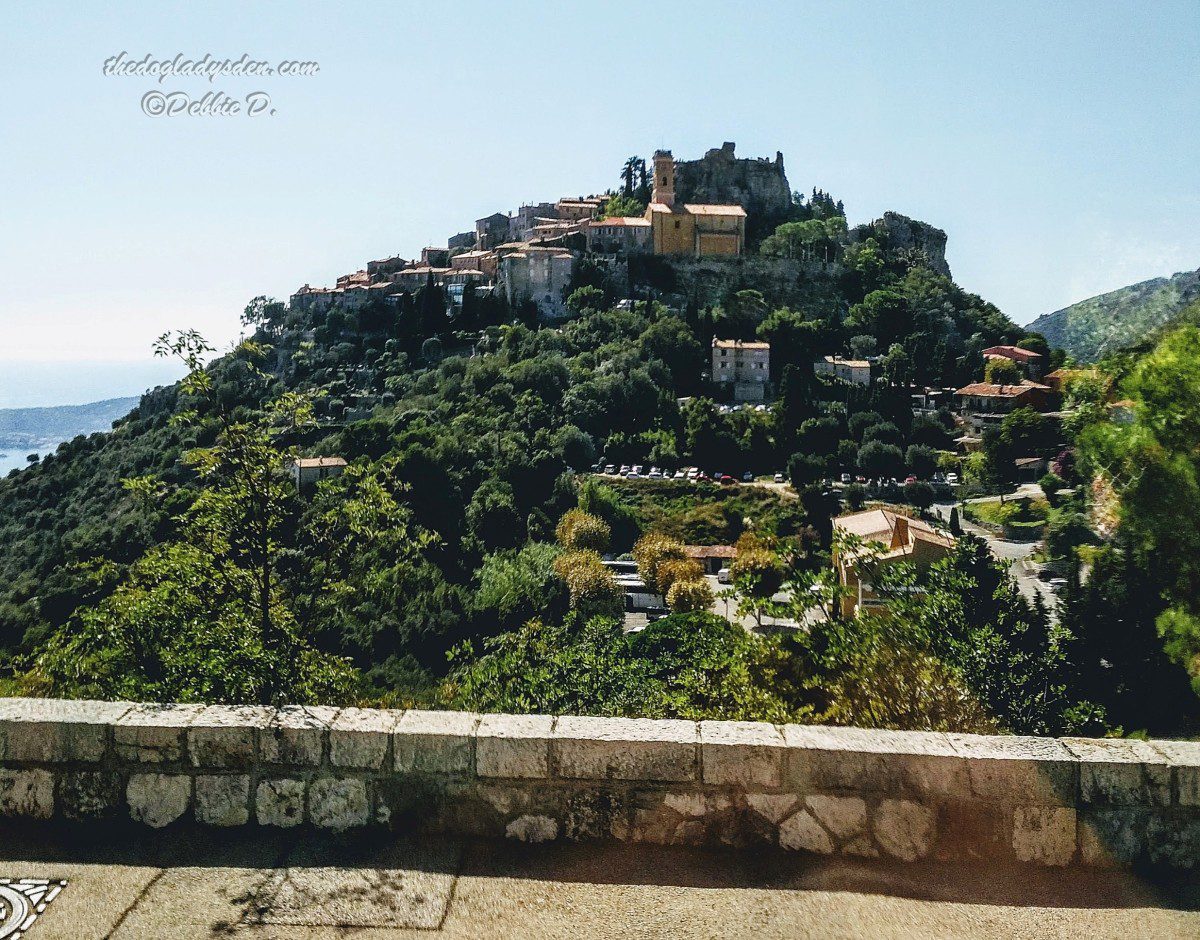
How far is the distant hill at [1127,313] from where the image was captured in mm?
7852

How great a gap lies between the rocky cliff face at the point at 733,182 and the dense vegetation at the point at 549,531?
3306 millimetres

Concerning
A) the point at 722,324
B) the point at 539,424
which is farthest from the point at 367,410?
the point at 722,324

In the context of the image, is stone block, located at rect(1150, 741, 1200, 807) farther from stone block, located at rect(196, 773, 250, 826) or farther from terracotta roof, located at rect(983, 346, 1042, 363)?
terracotta roof, located at rect(983, 346, 1042, 363)

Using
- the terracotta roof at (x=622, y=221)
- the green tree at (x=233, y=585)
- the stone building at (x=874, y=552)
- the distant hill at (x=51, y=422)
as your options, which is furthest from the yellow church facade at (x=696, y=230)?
the distant hill at (x=51, y=422)

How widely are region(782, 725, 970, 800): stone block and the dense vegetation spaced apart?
1954 mm

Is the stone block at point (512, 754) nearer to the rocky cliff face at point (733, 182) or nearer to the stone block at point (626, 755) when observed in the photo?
the stone block at point (626, 755)

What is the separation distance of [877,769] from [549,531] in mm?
40381

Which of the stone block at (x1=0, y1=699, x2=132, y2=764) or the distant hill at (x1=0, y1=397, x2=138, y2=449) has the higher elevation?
the distant hill at (x1=0, y1=397, x2=138, y2=449)

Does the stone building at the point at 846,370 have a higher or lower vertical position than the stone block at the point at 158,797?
higher

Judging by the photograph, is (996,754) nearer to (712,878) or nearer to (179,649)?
(712,878)

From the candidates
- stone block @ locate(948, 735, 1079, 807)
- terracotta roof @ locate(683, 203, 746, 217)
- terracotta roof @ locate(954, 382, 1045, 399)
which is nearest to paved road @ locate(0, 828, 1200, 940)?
stone block @ locate(948, 735, 1079, 807)

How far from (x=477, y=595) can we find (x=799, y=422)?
23.7 meters

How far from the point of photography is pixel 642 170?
8394 cm

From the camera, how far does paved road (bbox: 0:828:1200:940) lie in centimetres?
261
